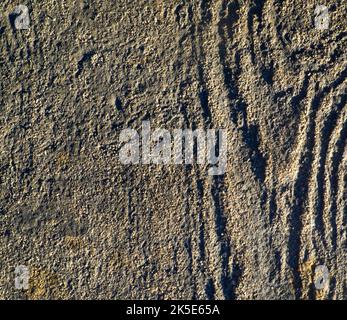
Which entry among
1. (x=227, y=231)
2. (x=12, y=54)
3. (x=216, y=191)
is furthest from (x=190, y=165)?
(x=12, y=54)

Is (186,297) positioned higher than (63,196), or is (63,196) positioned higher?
(63,196)

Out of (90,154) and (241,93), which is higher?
(241,93)

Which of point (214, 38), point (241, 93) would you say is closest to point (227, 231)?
point (241, 93)

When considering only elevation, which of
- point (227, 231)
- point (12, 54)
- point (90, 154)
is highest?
point (12, 54)

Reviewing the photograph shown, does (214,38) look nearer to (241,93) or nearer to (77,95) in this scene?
(241,93)

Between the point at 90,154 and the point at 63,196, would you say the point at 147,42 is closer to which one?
the point at 90,154

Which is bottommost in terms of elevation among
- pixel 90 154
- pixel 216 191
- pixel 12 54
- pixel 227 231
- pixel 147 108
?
pixel 227 231
